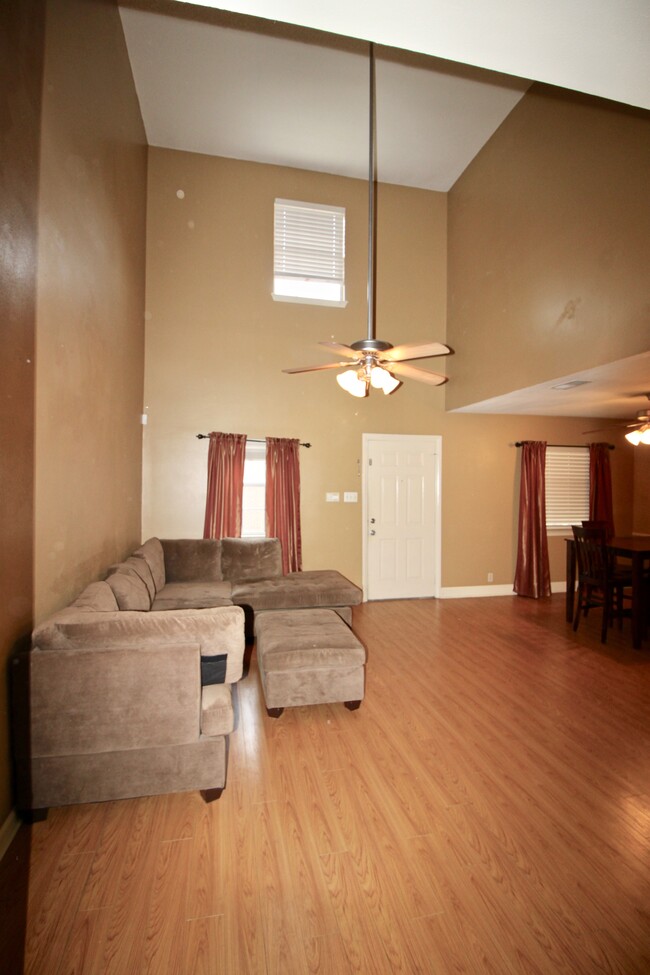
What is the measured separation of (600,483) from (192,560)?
5571 millimetres

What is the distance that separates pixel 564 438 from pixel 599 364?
3.04 m

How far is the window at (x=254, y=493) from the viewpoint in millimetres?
5227

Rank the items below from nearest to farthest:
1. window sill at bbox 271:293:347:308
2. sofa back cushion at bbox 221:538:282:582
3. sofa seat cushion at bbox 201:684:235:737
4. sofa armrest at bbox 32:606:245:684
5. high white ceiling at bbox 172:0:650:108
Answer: high white ceiling at bbox 172:0:650:108
sofa armrest at bbox 32:606:245:684
sofa seat cushion at bbox 201:684:235:737
sofa back cushion at bbox 221:538:282:582
window sill at bbox 271:293:347:308

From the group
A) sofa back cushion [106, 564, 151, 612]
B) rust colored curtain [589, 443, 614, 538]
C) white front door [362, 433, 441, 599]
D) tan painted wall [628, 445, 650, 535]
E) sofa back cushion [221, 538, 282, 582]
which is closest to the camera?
sofa back cushion [106, 564, 151, 612]

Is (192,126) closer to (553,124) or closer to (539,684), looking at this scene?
(553,124)

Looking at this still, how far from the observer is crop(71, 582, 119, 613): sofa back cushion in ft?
7.54

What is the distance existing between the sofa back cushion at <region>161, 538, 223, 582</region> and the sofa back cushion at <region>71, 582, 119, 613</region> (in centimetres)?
177

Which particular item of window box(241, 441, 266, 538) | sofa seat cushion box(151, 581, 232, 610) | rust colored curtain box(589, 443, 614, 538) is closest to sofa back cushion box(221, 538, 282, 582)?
sofa seat cushion box(151, 581, 232, 610)

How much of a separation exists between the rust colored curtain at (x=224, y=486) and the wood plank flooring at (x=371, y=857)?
241 centimetres

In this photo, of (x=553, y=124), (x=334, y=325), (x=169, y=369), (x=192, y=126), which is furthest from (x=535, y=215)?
(x=169, y=369)

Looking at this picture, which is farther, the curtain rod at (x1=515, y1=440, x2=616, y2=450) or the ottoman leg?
the curtain rod at (x1=515, y1=440, x2=616, y2=450)

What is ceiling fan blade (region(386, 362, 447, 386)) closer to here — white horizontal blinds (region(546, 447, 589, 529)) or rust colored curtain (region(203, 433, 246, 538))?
rust colored curtain (region(203, 433, 246, 538))

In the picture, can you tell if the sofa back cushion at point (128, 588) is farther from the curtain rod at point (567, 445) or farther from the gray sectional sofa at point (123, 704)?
the curtain rod at point (567, 445)

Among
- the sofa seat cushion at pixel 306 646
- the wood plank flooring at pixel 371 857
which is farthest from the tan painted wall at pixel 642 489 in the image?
the sofa seat cushion at pixel 306 646
